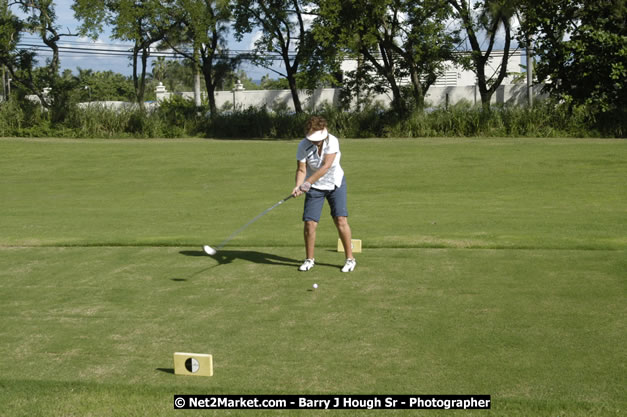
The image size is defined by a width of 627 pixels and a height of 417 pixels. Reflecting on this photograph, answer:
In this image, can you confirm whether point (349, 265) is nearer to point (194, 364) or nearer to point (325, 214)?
point (194, 364)

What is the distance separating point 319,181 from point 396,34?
2770 centimetres

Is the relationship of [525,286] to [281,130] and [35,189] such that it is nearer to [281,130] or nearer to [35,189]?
[35,189]

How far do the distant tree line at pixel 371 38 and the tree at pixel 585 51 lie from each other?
36mm

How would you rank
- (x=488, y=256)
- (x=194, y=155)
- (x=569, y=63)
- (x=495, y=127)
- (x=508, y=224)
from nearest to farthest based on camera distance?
(x=488, y=256)
(x=508, y=224)
(x=569, y=63)
(x=194, y=155)
(x=495, y=127)

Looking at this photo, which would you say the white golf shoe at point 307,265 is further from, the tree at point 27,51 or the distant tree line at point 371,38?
the tree at point 27,51

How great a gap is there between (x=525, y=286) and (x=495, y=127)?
22.8m

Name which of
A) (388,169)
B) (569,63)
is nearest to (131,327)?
(388,169)

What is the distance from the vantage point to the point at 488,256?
947 cm

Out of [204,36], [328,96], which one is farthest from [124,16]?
[328,96]

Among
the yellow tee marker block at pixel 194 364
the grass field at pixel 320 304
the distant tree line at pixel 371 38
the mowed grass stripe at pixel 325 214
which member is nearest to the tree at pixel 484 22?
the distant tree line at pixel 371 38

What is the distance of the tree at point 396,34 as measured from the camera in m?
32.0

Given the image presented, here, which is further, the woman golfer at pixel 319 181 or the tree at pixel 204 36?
the tree at pixel 204 36

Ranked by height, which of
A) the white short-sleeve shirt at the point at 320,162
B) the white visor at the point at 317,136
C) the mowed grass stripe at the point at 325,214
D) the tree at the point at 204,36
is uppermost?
the tree at the point at 204,36

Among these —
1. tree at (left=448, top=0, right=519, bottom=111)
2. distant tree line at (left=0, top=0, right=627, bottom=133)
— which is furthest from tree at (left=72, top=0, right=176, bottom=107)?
tree at (left=448, top=0, right=519, bottom=111)
